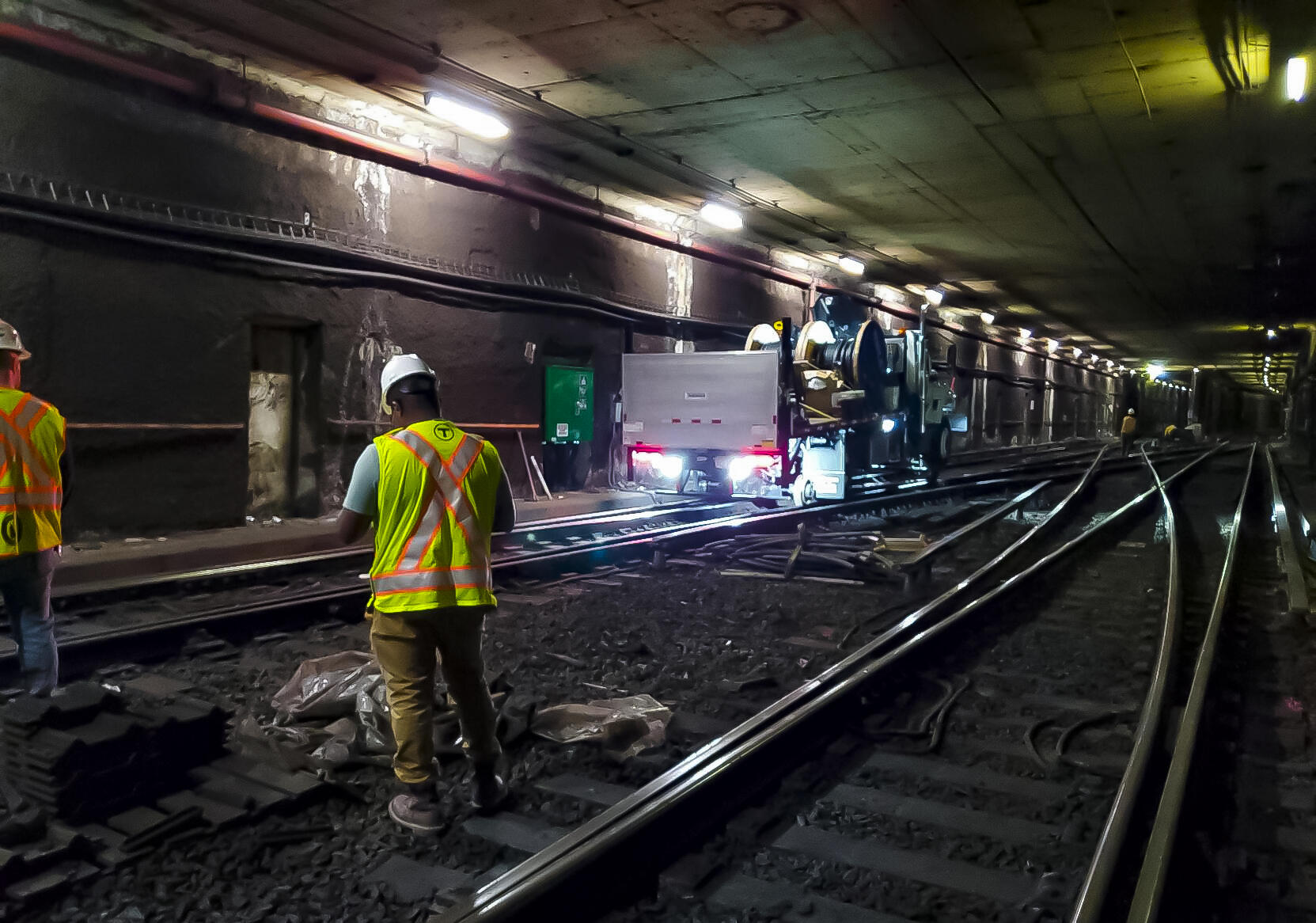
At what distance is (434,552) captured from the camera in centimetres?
361

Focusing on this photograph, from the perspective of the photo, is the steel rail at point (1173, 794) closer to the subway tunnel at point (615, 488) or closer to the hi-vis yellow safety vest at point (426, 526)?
the subway tunnel at point (615, 488)

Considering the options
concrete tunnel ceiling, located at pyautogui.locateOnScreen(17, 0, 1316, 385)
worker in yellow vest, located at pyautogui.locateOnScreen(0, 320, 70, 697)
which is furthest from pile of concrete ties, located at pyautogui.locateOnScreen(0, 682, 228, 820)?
concrete tunnel ceiling, located at pyautogui.locateOnScreen(17, 0, 1316, 385)

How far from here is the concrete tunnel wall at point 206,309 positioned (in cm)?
902

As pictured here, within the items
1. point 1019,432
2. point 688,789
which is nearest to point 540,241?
point 688,789

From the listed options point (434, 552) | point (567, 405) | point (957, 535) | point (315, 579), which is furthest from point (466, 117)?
point (434, 552)

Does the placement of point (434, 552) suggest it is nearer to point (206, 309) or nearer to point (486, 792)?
point (486, 792)

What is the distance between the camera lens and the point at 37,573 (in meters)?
4.54

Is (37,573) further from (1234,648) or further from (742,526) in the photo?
(742,526)

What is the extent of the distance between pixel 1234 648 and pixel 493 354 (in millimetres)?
10279

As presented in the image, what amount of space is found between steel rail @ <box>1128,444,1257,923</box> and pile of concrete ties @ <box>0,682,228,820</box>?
3.49 meters

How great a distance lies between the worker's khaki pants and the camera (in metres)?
3.65

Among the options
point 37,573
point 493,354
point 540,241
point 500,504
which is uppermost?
point 540,241

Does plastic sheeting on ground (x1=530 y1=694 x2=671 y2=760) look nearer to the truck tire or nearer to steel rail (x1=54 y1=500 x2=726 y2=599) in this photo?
steel rail (x1=54 y1=500 x2=726 y2=599)

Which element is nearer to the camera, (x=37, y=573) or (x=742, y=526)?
(x=37, y=573)
